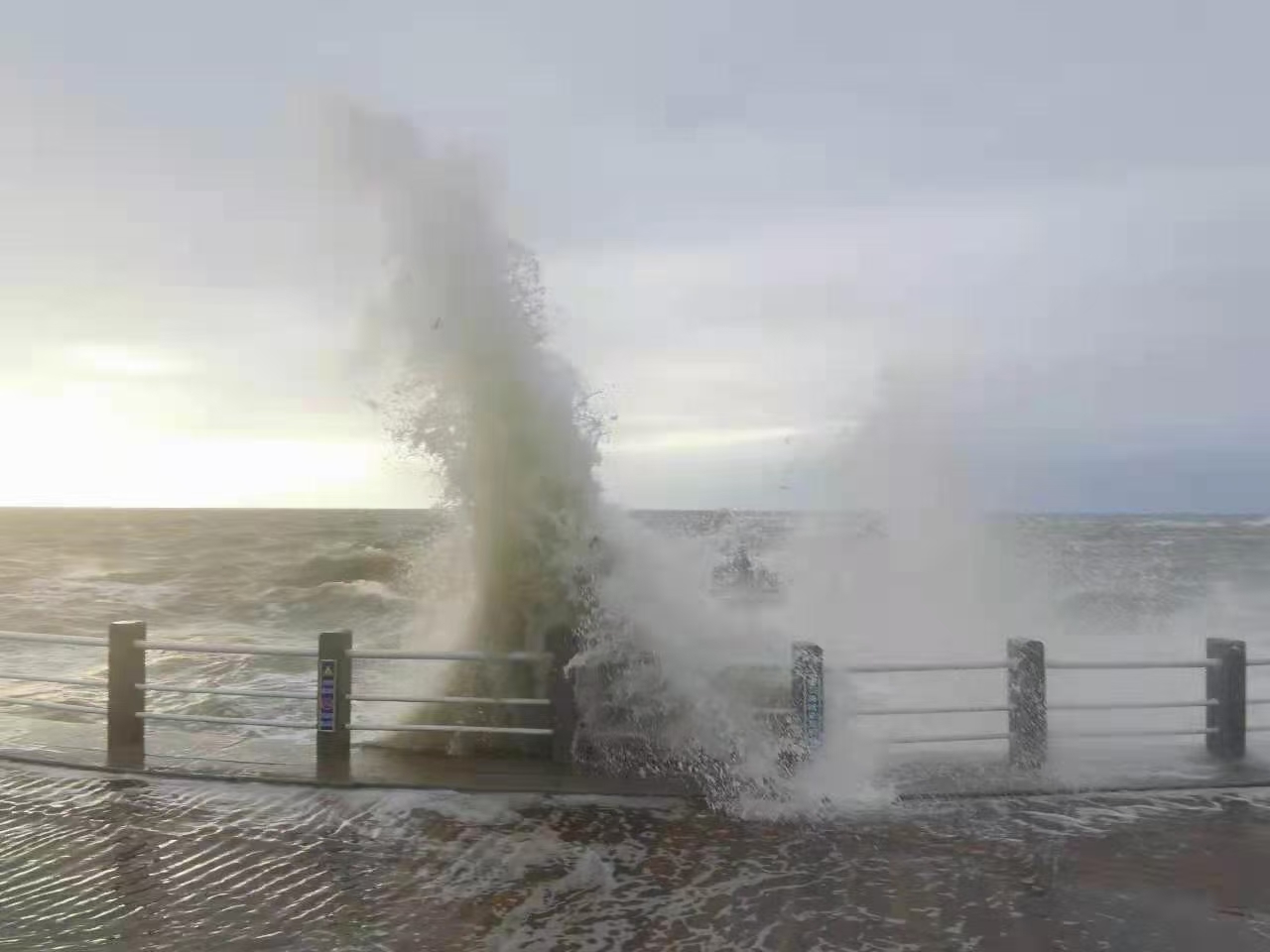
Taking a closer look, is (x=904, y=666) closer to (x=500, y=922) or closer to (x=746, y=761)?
(x=746, y=761)

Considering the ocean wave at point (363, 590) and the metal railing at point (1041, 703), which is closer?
the metal railing at point (1041, 703)

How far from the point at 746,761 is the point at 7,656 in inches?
724

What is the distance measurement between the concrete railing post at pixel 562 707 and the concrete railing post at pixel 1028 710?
3809 millimetres

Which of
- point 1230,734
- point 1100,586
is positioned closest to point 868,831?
point 1230,734

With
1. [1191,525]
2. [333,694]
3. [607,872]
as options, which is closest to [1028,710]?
[607,872]

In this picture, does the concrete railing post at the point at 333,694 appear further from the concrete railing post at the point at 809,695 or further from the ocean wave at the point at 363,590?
the ocean wave at the point at 363,590

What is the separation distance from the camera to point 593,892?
18.4ft

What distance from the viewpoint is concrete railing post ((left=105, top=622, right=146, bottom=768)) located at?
29.1ft

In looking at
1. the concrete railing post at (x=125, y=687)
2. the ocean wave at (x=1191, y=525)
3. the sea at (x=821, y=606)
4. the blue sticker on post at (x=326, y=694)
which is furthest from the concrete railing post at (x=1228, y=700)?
the ocean wave at (x=1191, y=525)

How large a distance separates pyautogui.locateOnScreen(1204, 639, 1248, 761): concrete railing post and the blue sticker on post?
7972 mm

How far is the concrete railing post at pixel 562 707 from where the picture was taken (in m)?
8.27

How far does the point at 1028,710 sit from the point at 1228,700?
2151 mm

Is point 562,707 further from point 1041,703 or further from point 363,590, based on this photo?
point 363,590

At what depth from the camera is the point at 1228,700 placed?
887 centimetres
